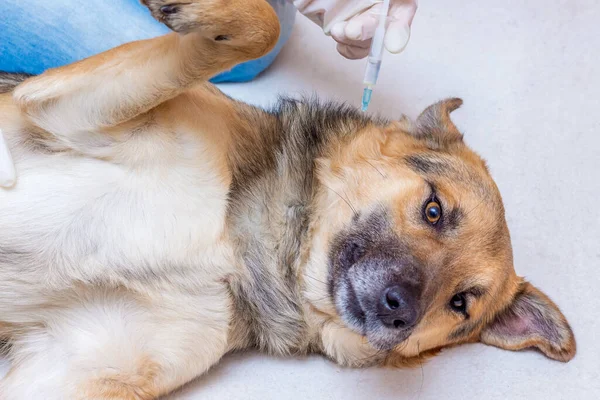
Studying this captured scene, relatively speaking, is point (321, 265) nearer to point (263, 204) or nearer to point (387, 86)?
point (263, 204)

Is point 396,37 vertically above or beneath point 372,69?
above

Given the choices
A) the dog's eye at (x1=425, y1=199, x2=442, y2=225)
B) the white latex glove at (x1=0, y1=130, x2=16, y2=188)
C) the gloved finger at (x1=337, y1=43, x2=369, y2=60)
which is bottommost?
the white latex glove at (x1=0, y1=130, x2=16, y2=188)

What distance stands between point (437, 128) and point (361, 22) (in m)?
0.60

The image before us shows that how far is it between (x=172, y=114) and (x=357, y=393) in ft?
4.49

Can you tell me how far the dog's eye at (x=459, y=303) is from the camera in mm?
2422

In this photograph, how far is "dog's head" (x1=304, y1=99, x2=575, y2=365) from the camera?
216 cm

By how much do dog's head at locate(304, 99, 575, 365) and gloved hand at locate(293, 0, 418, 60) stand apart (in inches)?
16.7

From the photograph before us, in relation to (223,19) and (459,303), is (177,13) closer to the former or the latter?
(223,19)

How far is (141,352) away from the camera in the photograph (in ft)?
6.86

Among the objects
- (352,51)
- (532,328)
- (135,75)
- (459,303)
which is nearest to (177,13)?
(135,75)

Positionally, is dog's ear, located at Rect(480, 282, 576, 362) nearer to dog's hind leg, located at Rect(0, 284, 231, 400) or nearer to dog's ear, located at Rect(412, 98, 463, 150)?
dog's ear, located at Rect(412, 98, 463, 150)

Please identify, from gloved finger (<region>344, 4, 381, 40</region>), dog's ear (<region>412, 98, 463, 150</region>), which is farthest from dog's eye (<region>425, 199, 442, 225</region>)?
gloved finger (<region>344, 4, 381, 40</region>)

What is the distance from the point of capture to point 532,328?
261 centimetres

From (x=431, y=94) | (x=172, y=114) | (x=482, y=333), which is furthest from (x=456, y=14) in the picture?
(x=172, y=114)
